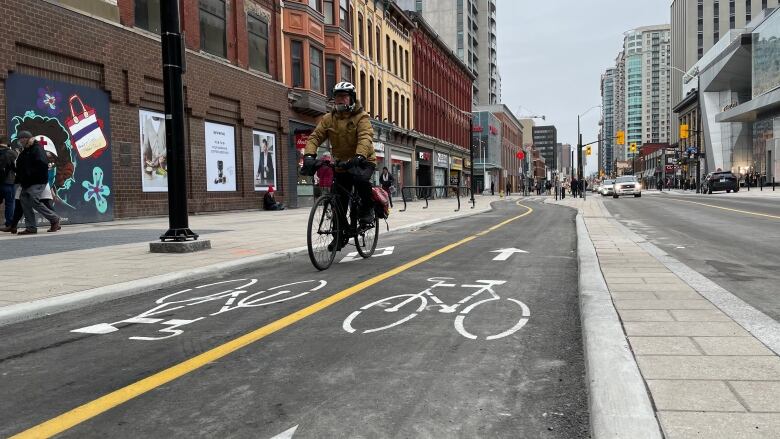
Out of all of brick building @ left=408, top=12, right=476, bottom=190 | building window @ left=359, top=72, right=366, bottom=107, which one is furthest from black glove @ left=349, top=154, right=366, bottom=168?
brick building @ left=408, top=12, right=476, bottom=190

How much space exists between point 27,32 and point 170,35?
24.2 ft

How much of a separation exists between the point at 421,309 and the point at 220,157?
59.9ft

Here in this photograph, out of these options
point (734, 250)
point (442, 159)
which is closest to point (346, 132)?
point (734, 250)

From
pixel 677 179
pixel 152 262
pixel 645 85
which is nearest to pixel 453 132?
pixel 152 262

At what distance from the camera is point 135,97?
674 inches

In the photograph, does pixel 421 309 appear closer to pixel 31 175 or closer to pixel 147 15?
pixel 31 175

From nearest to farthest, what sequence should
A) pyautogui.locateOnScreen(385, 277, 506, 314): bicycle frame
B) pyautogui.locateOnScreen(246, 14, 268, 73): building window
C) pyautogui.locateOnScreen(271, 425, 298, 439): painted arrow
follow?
pyautogui.locateOnScreen(271, 425, 298, 439): painted arrow
pyautogui.locateOnScreen(385, 277, 506, 314): bicycle frame
pyautogui.locateOnScreen(246, 14, 268, 73): building window

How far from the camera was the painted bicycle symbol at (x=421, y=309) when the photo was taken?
4156mm

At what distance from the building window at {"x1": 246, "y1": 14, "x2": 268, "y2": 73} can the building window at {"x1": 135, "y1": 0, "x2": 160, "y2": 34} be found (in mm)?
5500

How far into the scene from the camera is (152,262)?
7.48 m

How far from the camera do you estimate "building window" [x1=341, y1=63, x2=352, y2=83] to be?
1200 inches

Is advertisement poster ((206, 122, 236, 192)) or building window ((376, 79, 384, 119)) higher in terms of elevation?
building window ((376, 79, 384, 119))

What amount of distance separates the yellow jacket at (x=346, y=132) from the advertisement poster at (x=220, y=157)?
14579 millimetres

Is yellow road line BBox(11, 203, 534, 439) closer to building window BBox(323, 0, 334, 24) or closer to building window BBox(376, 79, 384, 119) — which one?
building window BBox(323, 0, 334, 24)
